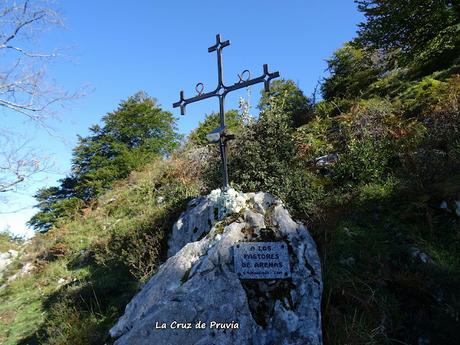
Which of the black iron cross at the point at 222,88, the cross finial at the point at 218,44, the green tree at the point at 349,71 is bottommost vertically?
the black iron cross at the point at 222,88

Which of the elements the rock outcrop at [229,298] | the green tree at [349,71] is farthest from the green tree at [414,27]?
the rock outcrop at [229,298]

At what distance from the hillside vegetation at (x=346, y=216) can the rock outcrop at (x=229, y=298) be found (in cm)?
57

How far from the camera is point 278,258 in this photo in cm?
407

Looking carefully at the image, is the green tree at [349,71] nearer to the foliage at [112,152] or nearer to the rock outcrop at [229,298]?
the foliage at [112,152]

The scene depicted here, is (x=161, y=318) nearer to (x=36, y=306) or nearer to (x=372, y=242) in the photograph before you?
(x=372, y=242)

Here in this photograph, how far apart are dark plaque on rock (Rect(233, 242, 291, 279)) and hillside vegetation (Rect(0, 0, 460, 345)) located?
0.82 m

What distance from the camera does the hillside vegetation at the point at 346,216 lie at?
4410mm

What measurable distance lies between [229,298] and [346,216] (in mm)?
3296

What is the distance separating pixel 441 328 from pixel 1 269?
1311 centimetres

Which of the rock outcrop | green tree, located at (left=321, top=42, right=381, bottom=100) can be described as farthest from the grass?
green tree, located at (left=321, top=42, right=381, bottom=100)

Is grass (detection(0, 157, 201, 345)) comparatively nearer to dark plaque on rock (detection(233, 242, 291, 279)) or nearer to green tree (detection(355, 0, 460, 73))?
dark plaque on rock (detection(233, 242, 291, 279))

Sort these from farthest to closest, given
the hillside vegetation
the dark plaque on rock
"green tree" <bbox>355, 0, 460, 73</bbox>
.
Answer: "green tree" <bbox>355, 0, 460, 73</bbox> < the hillside vegetation < the dark plaque on rock

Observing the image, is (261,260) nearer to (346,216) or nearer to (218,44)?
(346,216)

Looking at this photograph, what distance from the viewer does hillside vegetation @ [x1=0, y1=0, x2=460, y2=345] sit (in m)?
4.41
